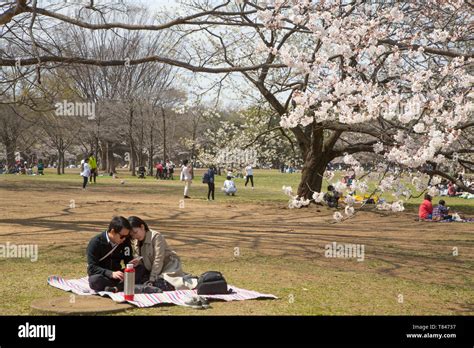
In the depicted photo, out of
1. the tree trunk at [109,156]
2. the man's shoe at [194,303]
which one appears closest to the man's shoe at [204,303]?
the man's shoe at [194,303]

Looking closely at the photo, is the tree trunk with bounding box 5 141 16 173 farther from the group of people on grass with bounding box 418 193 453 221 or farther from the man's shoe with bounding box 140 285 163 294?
the man's shoe with bounding box 140 285 163 294

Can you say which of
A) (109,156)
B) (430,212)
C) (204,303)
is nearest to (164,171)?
(109,156)

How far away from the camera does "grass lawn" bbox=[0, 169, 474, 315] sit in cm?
832

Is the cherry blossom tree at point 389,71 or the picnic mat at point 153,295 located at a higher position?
the cherry blossom tree at point 389,71

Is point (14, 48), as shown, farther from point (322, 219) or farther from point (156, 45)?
point (156, 45)

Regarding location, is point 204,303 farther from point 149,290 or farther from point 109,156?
point 109,156

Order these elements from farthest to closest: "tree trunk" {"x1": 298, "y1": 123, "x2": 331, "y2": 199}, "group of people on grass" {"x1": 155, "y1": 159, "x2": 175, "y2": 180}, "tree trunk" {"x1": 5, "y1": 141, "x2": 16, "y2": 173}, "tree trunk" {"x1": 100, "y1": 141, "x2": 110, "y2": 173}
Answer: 1. "tree trunk" {"x1": 100, "y1": 141, "x2": 110, "y2": 173}
2. "tree trunk" {"x1": 5, "y1": 141, "x2": 16, "y2": 173}
3. "group of people on grass" {"x1": 155, "y1": 159, "x2": 175, "y2": 180}
4. "tree trunk" {"x1": 298, "y1": 123, "x2": 331, "y2": 199}

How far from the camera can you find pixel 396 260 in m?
12.2

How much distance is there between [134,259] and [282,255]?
187 inches

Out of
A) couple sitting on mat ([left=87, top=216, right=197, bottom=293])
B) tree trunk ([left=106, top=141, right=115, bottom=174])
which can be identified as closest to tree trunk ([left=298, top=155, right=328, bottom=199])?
couple sitting on mat ([left=87, top=216, right=197, bottom=293])

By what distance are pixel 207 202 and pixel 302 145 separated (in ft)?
15.2

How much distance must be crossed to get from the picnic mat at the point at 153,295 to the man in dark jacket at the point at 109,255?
0.51ft

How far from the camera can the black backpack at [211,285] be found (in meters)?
8.27

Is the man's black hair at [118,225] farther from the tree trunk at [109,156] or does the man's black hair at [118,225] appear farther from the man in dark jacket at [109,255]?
the tree trunk at [109,156]
